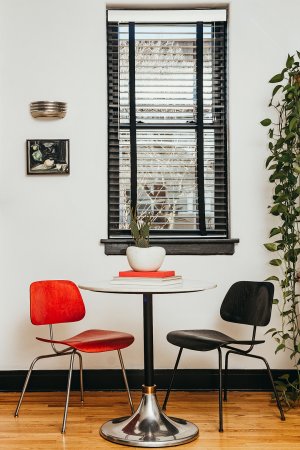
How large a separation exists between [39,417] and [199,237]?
1584 millimetres

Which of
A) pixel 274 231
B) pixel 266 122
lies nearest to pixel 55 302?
pixel 274 231

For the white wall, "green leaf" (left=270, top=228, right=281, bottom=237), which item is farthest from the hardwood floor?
"green leaf" (left=270, top=228, right=281, bottom=237)

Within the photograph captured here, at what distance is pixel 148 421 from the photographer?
342 cm

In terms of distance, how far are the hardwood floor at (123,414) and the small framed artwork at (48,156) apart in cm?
148

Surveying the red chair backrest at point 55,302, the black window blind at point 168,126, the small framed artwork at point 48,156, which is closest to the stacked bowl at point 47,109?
the small framed artwork at point 48,156

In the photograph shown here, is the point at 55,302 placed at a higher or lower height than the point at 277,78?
lower

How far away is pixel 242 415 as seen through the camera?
3803 mm

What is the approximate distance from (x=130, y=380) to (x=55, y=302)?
86cm

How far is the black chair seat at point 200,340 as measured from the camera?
355 cm

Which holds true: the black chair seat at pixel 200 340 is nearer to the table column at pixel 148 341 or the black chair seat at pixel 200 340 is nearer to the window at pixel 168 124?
the table column at pixel 148 341

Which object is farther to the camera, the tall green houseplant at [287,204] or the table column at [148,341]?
the tall green houseplant at [287,204]

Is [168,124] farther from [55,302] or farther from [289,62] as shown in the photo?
[55,302]

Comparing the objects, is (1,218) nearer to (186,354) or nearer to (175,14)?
(186,354)

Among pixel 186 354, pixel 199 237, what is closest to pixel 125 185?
pixel 199 237
